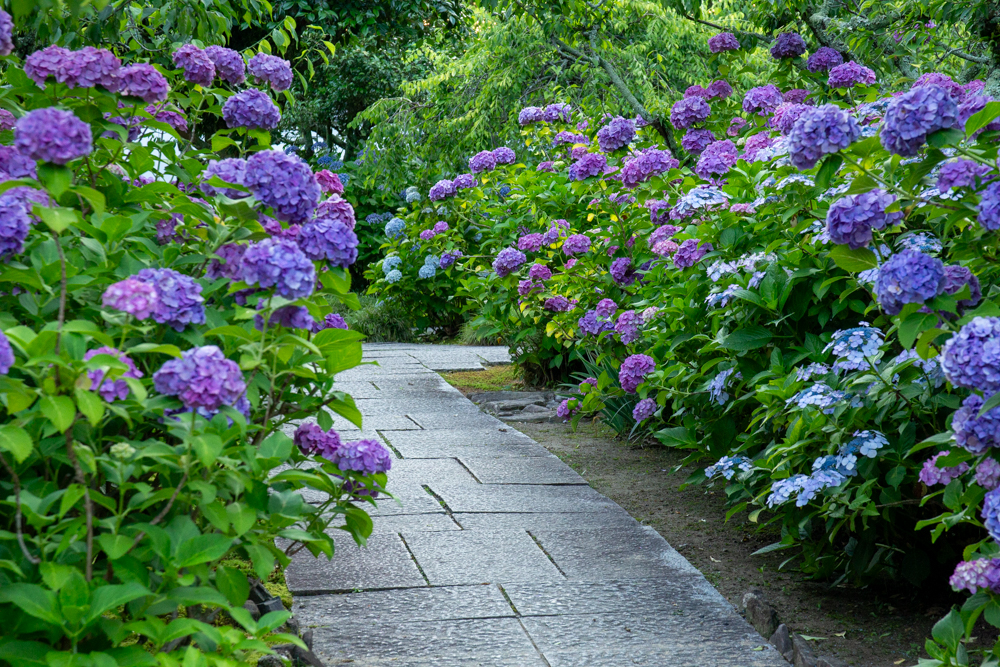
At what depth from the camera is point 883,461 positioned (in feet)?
8.58

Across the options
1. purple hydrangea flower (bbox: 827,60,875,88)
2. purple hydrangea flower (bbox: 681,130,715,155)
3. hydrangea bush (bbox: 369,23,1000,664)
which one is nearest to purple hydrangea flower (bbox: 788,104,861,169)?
hydrangea bush (bbox: 369,23,1000,664)

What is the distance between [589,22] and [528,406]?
2814mm

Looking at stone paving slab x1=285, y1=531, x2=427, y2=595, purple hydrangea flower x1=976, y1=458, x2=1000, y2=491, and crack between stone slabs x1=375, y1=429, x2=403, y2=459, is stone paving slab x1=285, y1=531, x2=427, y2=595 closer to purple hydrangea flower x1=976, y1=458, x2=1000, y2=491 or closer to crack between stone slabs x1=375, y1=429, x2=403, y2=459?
crack between stone slabs x1=375, y1=429, x2=403, y2=459

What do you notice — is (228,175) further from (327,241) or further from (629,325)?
(629,325)

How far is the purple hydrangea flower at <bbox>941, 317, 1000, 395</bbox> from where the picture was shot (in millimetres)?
1622

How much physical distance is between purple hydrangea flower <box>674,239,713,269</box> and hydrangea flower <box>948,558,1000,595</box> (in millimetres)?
1836

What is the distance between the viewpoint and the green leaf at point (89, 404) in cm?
147

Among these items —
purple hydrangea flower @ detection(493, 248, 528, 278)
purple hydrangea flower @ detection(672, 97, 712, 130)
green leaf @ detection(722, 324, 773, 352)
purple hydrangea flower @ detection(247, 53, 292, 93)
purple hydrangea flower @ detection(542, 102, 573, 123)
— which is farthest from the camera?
purple hydrangea flower @ detection(542, 102, 573, 123)

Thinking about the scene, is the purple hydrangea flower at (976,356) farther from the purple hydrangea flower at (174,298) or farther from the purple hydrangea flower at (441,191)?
the purple hydrangea flower at (441,191)

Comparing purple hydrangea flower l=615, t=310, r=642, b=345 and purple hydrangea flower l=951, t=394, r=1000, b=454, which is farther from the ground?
purple hydrangea flower l=951, t=394, r=1000, b=454

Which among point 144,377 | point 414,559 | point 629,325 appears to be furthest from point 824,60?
point 144,377

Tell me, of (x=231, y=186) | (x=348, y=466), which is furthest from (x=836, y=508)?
(x=231, y=186)

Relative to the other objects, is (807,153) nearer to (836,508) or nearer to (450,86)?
(836,508)

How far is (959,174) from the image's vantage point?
198 cm
